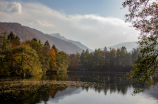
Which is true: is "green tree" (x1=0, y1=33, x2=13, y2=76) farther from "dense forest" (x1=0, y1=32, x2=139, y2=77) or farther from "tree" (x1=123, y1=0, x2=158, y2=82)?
"tree" (x1=123, y1=0, x2=158, y2=82)

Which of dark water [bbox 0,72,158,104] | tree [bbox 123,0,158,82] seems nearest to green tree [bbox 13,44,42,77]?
dark water [bbox 0,72,158,104]

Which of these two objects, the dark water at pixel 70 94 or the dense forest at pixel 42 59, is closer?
the dark water at pixel 70 94

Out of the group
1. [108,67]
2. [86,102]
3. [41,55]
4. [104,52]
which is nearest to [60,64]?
[41,55]

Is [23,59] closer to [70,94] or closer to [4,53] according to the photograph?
[4,53]

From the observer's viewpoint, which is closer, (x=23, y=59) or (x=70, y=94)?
(x=70, y=94)

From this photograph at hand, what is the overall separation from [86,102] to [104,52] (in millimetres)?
101298

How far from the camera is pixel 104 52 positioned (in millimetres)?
118250

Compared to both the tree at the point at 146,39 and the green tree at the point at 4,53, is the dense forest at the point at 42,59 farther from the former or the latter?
the tree at the point at 146,39

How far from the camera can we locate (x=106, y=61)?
112m

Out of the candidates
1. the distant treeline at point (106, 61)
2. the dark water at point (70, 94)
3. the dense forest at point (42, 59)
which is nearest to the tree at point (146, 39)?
the dark water at point (70, 94)

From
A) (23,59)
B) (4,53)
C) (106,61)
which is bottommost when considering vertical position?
(23,59)

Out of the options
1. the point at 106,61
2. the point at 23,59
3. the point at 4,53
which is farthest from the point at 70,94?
the point at 106,61

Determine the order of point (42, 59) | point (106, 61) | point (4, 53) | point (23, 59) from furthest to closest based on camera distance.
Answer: point (106, 61), point (42, 59), point (23, 59), point (4, 53)

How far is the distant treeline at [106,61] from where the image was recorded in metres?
105
